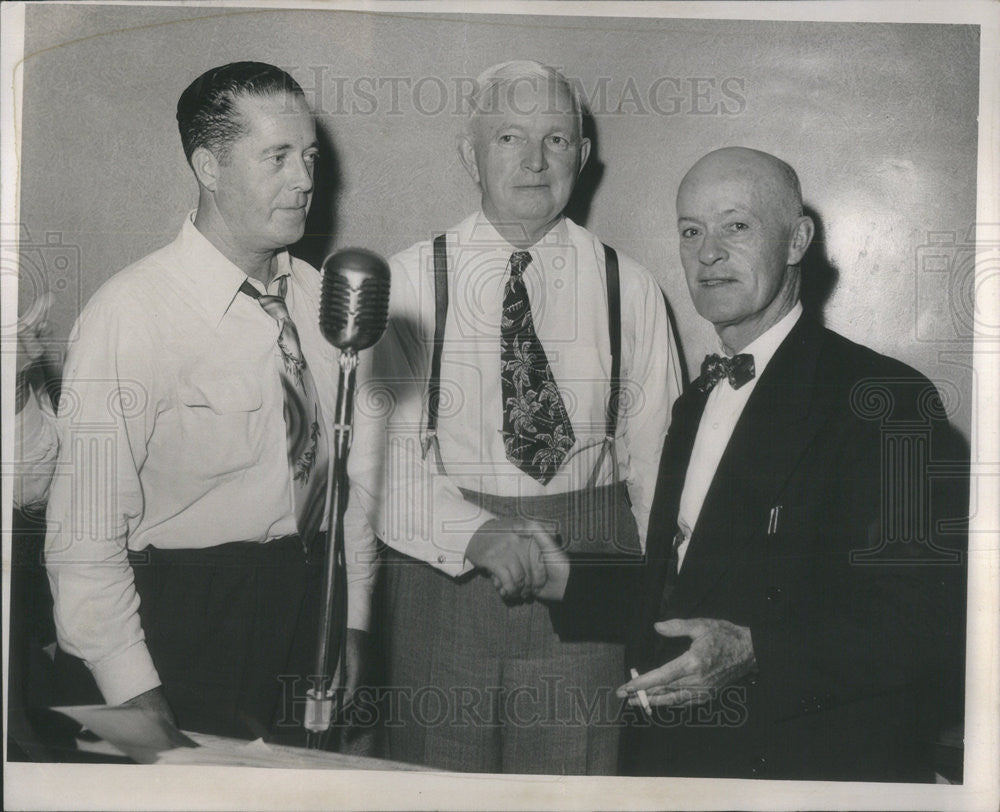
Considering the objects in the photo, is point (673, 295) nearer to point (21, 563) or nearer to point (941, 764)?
point (941, 764)

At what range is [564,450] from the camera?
211 cm

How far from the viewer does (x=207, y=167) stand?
2105 millimetres

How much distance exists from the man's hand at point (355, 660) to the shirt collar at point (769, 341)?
1057 mm

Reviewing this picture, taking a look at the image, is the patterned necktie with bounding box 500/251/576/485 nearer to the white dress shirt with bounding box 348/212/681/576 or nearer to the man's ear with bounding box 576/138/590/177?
the white dress shirt with bounding box 348/212/681/576

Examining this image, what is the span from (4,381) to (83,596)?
0.52m

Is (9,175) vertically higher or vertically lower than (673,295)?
higher

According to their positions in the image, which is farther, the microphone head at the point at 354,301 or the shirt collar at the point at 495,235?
the shirt collar at the point at 495,235

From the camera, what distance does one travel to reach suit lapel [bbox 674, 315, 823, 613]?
2.08 m

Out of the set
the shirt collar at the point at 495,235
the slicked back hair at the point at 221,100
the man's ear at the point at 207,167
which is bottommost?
the shirt collar at the point at 495,235

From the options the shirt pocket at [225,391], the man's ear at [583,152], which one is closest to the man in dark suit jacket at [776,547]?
the man's ear at [583,152]

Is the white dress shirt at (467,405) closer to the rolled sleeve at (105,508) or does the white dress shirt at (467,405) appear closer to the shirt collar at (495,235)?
the shirt collar at (495,235)

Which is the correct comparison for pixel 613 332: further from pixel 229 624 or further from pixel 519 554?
pixel 229 624

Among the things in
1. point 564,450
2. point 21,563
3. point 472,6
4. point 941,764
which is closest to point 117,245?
point 21,563

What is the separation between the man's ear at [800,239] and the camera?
2.12 m
